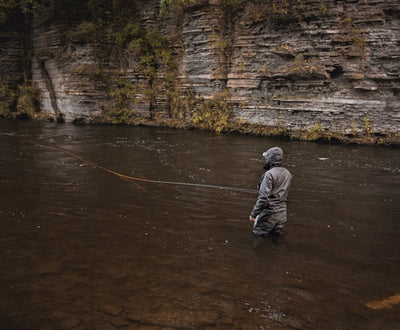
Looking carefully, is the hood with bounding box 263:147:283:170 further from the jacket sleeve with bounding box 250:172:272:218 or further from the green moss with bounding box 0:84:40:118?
the green moss with bounding box 0:84:40:118

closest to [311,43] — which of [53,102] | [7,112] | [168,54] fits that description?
[168,54]

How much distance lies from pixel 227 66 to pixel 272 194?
14667 millimetres

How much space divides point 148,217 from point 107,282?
2310 mm

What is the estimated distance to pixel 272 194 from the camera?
500 cm

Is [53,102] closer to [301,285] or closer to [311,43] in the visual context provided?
[311,43]

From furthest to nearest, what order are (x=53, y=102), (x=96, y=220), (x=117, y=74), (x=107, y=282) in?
(x=53, y=102), (x=117, y=74), (x=96, y=220), (x=107, y=282)

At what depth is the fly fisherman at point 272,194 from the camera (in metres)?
4.93

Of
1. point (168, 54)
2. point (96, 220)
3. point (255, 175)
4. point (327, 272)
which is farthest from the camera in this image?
point (168, 54)

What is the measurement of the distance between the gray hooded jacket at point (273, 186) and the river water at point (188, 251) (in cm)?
60

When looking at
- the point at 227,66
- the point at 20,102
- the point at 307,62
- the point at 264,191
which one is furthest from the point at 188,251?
the point at 20,102

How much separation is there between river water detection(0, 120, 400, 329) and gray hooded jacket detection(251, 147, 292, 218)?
0.60m

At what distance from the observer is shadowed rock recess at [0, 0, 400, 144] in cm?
1474

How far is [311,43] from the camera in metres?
15.7

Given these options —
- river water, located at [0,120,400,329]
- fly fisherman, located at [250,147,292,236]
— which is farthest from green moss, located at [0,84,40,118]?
fly fisherman, located at [250,147,292,236]
